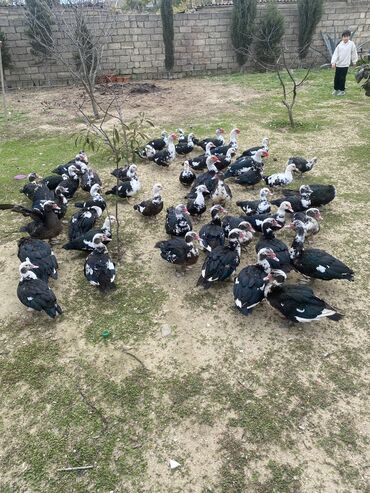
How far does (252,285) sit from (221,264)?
56 centimetres

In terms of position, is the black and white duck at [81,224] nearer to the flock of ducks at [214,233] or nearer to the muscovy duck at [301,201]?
the flock of ducks at [214,233]

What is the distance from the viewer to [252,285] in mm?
4516

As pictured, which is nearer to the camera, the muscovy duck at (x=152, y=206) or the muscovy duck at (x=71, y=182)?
the muscovy duck at (x=152, y=206)

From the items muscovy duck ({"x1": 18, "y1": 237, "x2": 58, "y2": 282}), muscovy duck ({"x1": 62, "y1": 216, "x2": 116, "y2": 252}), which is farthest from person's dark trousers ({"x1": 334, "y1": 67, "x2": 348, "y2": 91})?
muscovy duck ({"x1": 18, "y1": 237, "x2": 58, "y2": 282})

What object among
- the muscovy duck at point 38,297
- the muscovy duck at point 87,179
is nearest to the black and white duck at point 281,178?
the muscovy duck at point 87,179

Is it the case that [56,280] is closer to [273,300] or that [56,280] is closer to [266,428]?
[273,300]

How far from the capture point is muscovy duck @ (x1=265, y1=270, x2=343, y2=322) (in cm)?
421

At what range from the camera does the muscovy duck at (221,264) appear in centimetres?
492

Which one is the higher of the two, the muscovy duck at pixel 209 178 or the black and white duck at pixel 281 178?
the muscovy duck at pixel 209 178

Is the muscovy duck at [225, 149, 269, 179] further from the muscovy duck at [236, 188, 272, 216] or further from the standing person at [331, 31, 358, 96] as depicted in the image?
the standing person at [331, 31, 358, 96]

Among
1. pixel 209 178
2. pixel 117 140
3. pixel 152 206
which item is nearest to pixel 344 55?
pixel 209 178

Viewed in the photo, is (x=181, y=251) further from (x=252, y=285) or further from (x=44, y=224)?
(x=44, y=224)

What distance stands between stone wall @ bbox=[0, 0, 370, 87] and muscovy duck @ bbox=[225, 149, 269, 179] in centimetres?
1161

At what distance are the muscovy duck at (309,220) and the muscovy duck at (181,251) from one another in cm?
160
